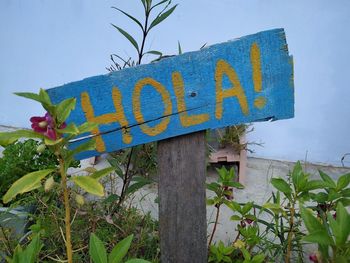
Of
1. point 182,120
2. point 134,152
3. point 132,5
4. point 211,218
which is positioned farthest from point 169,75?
point 132,5

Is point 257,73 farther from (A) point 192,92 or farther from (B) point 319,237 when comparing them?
(B) point 319,237

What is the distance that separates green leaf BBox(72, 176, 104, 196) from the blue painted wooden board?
0.16 metres

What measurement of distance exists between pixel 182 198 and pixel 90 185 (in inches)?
14.1

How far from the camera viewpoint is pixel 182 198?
1125 mm

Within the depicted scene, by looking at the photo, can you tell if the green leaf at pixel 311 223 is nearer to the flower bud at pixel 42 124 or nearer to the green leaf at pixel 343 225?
the green leaf at pixel 343 225

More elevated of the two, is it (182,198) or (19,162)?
(19,162)

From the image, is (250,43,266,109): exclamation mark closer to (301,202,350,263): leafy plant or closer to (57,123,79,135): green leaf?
(301,202,350,263): leafy plant

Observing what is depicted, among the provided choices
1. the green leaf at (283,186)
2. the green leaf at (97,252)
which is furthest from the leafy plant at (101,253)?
the green leaf at (283,186)

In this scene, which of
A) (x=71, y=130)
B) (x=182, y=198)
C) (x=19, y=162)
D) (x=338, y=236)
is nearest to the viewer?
(x=71, y=130)

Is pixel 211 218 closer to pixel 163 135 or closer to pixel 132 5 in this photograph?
pixel 163 135

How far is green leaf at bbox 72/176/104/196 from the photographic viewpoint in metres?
0.84

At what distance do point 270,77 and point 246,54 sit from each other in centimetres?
9

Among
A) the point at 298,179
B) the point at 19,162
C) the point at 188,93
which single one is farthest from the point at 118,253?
the point at 19,162

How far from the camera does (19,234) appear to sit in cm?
153
